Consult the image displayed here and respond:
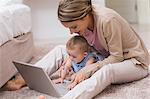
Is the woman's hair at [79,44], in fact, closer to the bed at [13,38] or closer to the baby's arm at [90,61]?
the baby's arm at [90,61]

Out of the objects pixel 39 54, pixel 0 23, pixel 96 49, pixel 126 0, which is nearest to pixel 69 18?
pixel 96 49

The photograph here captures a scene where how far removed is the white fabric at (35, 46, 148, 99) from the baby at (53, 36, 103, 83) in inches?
3.8

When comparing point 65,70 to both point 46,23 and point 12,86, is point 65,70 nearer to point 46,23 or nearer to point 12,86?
point 12,86

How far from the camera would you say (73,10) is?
129 centimetres

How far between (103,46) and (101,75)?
164 millimetres

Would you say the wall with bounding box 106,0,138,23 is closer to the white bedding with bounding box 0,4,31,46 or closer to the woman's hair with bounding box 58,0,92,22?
the white bedding with bounding box 0,4,31,46

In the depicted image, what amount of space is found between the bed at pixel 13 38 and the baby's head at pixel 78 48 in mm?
312

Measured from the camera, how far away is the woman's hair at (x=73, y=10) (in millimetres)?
1274

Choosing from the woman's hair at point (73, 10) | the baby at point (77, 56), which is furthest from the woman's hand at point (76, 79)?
the woman's hair at point (73, 10)

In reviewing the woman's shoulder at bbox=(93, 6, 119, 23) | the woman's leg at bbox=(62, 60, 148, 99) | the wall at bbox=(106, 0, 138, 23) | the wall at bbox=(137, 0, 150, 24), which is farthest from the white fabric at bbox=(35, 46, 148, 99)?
the wall at bbox=(137, 0, 150, 24)

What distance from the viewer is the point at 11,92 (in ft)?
4.60

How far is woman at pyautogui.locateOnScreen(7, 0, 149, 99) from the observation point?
1.28 metres

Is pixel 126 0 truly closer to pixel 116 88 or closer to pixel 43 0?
pixel 43 0

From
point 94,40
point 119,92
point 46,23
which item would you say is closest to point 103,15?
point 94,40
